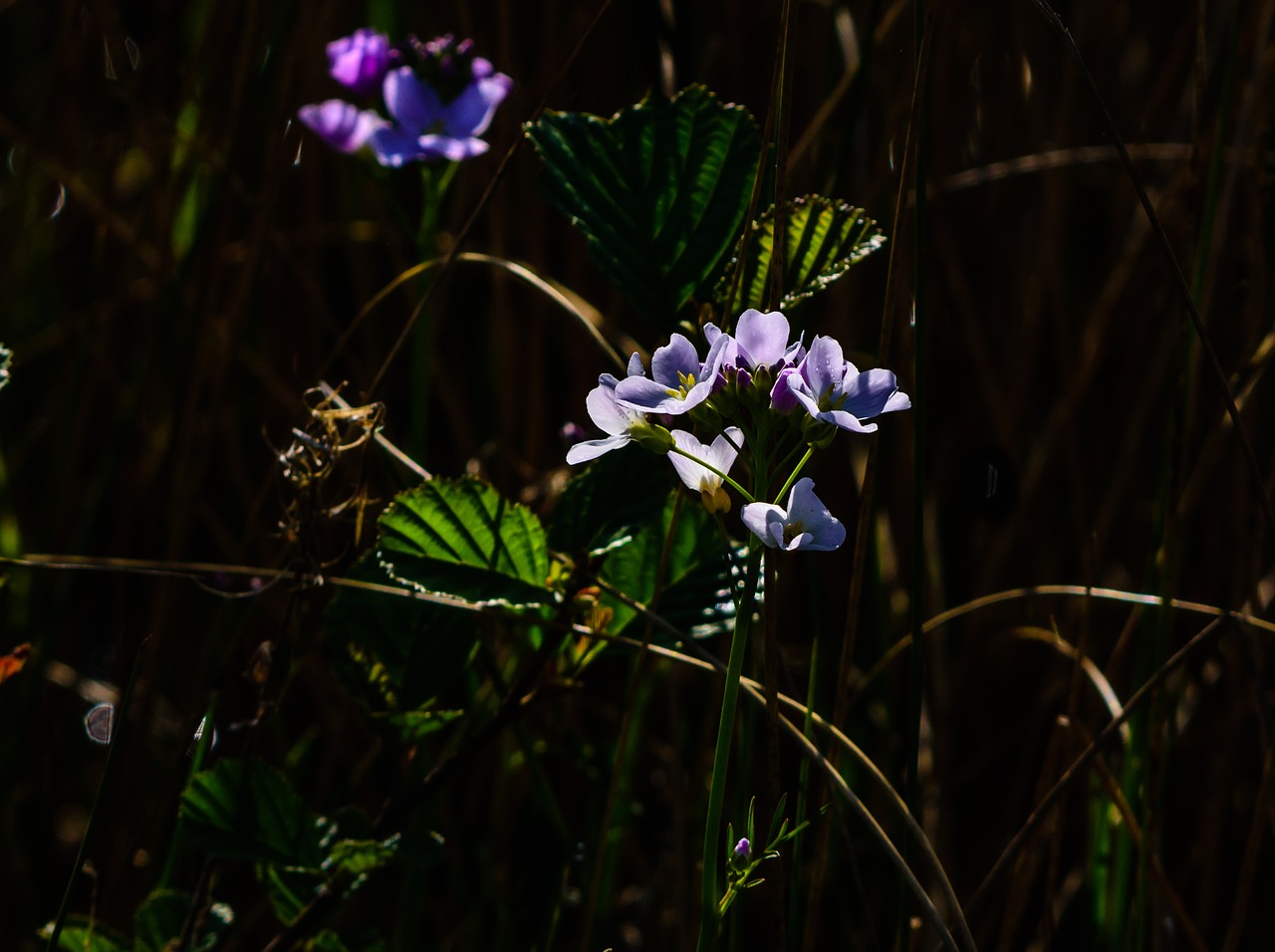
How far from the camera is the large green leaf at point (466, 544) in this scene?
0.66 m

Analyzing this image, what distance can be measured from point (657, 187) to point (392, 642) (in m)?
0.32

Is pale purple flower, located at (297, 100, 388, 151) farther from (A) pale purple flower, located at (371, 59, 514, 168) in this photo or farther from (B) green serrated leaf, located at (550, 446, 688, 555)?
(B) green serrated leaf, located at (550, 446, 688, 555)

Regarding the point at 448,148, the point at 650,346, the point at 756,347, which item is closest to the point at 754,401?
the point at 756,347

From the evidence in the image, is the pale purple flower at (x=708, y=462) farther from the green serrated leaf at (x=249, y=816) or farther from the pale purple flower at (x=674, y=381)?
the green serrated leaf at (x=249, y=816)

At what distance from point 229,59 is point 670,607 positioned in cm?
80

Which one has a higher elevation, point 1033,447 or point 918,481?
point 918,481

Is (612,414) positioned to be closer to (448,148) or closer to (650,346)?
(448,148)

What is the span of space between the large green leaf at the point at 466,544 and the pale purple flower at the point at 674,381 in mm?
168

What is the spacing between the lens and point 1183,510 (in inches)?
36.9

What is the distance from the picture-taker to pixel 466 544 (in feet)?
2.19

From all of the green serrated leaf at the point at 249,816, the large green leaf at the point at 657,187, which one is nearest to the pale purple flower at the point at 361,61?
the large green leaf at the point at 657,187

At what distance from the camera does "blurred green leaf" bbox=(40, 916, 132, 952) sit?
74cm

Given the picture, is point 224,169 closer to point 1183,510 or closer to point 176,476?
point 176,476

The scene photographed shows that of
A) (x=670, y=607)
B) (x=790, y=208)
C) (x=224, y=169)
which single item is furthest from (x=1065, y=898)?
(x=224, y=169)
